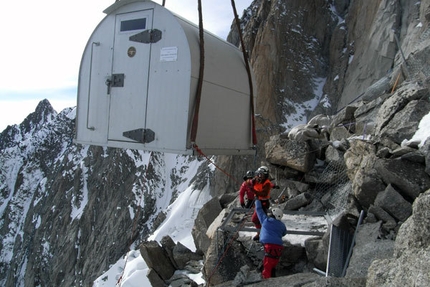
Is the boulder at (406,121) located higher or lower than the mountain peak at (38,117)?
higher

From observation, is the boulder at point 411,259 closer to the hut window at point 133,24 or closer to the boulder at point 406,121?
the boulder at point 406,121

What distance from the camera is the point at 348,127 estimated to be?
436 inches

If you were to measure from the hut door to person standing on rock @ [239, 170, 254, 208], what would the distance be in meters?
3.68

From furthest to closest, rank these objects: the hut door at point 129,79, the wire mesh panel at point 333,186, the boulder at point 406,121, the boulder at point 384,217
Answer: the wire mesh panel at point 333,186 → the boulder at point 406,121 → the boulder at point 384,217 → the hut door at point 129,79

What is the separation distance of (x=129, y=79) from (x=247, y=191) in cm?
427

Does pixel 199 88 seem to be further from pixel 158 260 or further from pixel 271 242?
pixel 158 260

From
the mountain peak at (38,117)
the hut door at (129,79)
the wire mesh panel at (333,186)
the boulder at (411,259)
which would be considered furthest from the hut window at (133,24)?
the mountain peak at (38,117)

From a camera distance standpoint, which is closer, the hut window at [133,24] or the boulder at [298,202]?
the hut window at [133,24]

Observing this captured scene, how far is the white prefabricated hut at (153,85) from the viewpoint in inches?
202

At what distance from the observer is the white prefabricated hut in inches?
202

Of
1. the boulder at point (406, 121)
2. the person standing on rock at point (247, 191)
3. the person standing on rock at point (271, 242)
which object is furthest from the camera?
the person standing on rock at point (247, 191)

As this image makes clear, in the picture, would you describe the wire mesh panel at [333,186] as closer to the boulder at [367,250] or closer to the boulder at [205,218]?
the boulder at [367,250]

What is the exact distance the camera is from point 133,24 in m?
5.62

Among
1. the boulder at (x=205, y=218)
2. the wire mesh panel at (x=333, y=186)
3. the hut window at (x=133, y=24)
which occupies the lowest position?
the boulder at (x=205, y=218)
